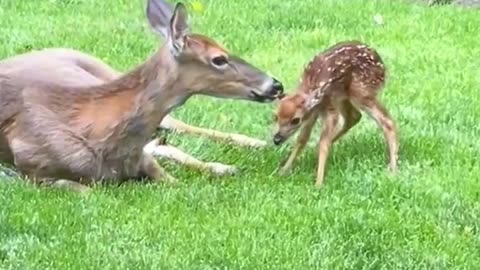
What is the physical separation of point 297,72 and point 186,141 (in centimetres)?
181

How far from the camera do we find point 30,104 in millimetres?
6480

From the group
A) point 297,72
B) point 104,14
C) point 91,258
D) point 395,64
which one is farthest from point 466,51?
point 91,258

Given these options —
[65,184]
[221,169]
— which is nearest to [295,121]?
[221,169]

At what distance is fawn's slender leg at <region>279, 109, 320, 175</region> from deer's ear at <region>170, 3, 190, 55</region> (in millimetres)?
796

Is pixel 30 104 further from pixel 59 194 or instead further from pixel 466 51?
pixel 466 51

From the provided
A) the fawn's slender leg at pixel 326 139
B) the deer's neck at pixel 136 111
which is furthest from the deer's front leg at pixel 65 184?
the fawn's slender leg at pixel 326 139

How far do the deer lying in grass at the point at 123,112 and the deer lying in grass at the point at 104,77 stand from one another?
1.41 feet

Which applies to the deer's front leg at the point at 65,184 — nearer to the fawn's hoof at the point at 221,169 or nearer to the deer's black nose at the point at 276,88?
the fawn's hoof at the point at 221,169

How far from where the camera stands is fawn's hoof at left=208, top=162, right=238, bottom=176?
6664 millimetres

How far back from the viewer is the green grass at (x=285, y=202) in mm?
5355

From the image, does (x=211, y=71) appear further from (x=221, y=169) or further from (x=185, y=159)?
(x=185, y=159)

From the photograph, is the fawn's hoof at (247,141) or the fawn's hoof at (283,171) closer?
the fawn's hoof at (283,171)

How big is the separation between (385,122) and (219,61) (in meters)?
1.00

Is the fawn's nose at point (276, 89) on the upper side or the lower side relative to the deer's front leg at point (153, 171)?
upper
